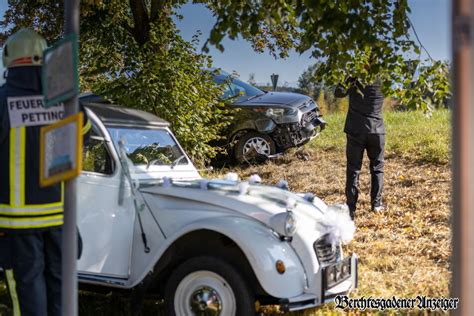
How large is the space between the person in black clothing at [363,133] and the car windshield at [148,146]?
2.87 metres

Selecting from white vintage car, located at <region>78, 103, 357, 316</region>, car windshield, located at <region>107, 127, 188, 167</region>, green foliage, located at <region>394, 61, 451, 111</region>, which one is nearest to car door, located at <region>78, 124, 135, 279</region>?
white vintage car, located at <region>78, 103, 357, 316</region>

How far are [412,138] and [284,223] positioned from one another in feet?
27.6

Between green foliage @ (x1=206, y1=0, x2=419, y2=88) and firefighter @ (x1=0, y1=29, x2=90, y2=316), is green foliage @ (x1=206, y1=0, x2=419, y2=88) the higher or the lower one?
the higher one

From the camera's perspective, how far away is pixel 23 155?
3.59m

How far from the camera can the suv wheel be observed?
35.8 ft

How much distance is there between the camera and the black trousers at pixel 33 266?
3.61 m

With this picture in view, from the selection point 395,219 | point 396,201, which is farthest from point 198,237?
point 396,201

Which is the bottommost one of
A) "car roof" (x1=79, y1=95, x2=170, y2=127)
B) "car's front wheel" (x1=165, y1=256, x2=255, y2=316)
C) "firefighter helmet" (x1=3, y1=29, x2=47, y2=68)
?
"car's front wheel" (x1=165, y1=256, x2=255, y2=316)

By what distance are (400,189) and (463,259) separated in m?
6.94

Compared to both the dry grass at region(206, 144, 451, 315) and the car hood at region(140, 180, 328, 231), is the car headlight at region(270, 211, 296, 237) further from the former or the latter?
the dry grass at region(206, 144, 451, 315)

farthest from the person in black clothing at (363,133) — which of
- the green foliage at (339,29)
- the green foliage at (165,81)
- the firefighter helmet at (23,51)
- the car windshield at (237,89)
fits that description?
the firefighter helmet at (23,51)

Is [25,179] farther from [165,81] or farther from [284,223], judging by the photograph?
[165,81]

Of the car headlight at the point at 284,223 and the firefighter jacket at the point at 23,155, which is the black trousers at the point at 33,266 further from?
the car headlight at the point at 284,223

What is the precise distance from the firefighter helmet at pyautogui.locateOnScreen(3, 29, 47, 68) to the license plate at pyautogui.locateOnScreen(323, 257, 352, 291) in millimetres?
2265
